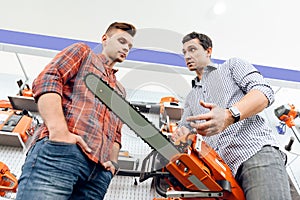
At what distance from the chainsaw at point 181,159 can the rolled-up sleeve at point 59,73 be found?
0.14m

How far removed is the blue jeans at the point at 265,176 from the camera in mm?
1067

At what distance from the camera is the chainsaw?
2.99 feet

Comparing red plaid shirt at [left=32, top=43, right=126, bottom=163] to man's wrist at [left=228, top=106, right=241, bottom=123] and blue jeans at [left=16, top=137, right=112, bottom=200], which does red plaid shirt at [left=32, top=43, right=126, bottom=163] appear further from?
man's wrist at [left=228, top=106, right=241, bottom=123]

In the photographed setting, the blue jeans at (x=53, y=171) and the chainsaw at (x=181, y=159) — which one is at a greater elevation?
the chainsaw at (x=181, y=159)

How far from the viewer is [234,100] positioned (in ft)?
4.22

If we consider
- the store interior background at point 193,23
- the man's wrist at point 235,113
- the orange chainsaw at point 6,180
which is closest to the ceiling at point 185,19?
the store interior background at point 193,23

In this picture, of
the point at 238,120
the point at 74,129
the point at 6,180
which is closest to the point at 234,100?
the point at 238,120

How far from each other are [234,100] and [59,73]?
2.33 feet

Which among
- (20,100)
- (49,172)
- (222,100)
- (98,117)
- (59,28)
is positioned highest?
(59,28)

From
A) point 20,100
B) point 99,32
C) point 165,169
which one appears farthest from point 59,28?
point 165,169

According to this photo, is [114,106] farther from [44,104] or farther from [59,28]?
[59,28]

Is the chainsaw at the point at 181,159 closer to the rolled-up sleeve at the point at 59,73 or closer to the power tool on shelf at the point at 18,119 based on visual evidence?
the rolled-up sleeve at the point at 59,73

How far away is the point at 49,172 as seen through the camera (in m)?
0.94

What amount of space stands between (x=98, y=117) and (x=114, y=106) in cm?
19
